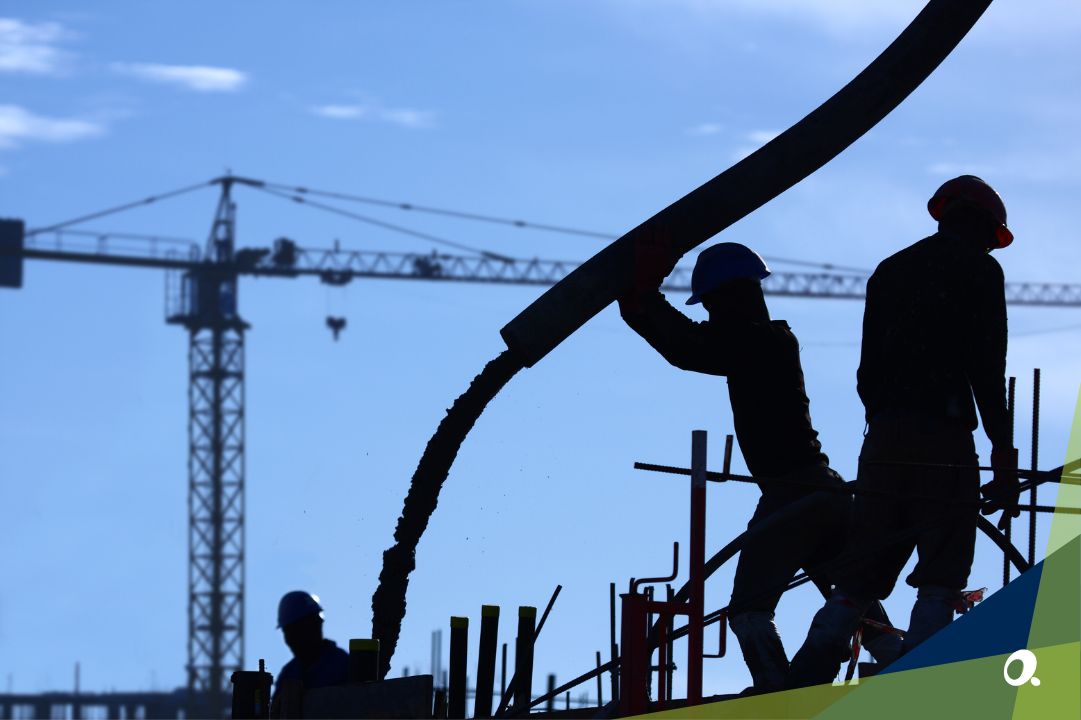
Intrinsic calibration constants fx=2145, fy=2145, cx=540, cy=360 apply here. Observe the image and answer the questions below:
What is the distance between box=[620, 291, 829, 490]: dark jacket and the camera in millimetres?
10070

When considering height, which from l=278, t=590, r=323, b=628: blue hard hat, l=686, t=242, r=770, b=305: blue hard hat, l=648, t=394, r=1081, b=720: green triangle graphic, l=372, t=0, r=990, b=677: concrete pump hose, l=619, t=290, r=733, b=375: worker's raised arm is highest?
l=372, t=0, r=990, b=677: concrete pump hose

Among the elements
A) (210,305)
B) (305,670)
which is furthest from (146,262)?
(305,670)

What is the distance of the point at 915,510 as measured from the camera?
9.71m

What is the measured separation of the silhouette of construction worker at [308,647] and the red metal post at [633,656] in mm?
2006

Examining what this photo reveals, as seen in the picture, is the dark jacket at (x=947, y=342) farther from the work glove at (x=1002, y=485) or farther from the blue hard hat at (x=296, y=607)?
the blue hard hat at (x=296, y=607)

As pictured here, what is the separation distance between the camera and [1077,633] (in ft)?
28.8

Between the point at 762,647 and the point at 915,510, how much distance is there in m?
0.95

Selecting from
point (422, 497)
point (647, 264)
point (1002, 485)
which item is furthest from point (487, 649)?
point (1002, 485)

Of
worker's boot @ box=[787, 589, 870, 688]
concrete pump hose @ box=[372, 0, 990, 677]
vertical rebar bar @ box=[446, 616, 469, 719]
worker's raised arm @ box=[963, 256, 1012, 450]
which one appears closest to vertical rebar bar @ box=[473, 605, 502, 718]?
vertical rebar bar @ box=[446, 616, 469, 719]

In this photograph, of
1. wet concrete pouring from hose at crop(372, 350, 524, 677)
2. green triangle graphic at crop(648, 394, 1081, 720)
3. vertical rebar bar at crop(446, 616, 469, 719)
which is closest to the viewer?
green triangle graphic at crop(648, 394, 1081, 720)

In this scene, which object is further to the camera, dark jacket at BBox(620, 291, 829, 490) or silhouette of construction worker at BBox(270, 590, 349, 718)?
silhouette of construction worker at BBox(270, 590, 349, 718)

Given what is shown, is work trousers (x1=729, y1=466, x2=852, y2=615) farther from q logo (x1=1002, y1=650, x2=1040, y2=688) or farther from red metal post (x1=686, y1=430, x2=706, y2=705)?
q logo (x1=1002, y1=650, x2=1040, y2=688)

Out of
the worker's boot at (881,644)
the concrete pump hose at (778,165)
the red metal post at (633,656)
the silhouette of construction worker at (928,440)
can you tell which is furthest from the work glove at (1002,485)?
the concrete pump hose at (778,165)

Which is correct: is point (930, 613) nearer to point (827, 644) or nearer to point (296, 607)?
point (827, 644)
